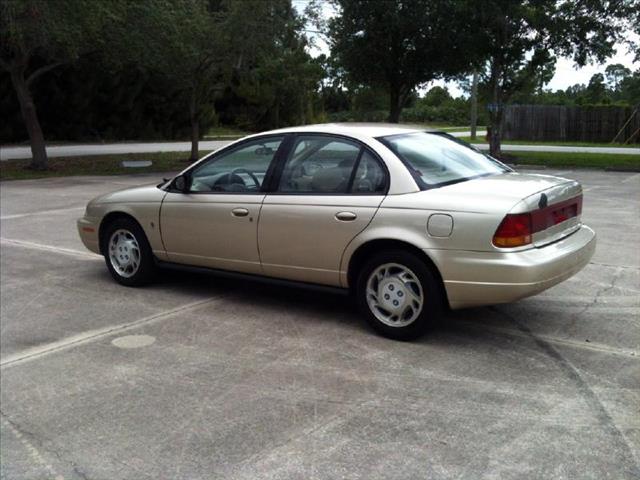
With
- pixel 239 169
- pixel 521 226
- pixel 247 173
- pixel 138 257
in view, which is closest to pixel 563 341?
pixel 521 226

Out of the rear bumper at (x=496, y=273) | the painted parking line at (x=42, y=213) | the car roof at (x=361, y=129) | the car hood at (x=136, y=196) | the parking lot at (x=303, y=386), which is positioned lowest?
the parking lot at (x=303, y=386)

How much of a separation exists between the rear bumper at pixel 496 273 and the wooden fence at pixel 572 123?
3362 centimetres

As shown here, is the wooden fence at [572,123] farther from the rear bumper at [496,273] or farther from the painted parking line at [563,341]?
the rear bumper at [496,273]

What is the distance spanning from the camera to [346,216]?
5.06 metres

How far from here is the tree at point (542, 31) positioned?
752 inches

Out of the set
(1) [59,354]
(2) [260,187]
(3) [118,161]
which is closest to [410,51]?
(3) [118,161]

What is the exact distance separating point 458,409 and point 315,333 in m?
1.64

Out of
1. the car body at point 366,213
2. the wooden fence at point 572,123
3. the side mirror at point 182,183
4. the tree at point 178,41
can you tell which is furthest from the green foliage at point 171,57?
the wooden fence at point 572,123

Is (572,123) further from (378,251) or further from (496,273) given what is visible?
(496,273)

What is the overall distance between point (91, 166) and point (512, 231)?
1913 cm

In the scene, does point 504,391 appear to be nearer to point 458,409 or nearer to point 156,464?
point 458,409

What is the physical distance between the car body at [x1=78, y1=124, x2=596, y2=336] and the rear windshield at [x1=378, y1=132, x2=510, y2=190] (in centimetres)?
1

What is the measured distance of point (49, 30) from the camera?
15453 millimetres

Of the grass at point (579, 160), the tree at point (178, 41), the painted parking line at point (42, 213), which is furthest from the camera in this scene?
the grass at point (579, 160)
